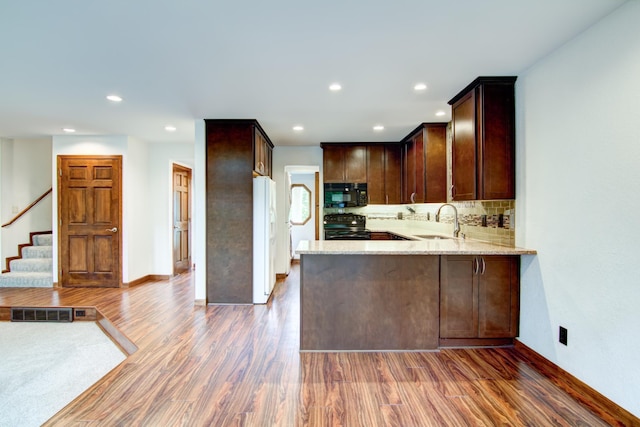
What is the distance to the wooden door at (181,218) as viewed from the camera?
239 inches

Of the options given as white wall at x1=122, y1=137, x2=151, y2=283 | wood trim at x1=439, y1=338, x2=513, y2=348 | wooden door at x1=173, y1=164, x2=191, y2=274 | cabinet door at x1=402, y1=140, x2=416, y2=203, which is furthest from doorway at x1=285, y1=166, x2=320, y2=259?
wood trim at x1=439, y1=338, x2=513, y2=348

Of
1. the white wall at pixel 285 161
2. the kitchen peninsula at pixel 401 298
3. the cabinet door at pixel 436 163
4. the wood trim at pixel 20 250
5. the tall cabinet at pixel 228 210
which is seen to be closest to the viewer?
the kitchen peninsula at pixel 401 298

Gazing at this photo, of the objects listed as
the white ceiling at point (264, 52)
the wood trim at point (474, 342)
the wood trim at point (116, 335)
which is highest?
the white ceiling at point (264, 52)

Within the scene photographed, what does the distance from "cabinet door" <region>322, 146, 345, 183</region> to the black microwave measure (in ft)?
0.41

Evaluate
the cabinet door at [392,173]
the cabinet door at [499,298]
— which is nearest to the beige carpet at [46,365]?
the cabinet door at [499,298]

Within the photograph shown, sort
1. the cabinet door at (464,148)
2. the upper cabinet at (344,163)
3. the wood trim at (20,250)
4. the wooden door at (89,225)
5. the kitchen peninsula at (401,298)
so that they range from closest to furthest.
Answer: the kitchen peninsula at (401,298)
the cabinet door at (464,148)
the wooden door at (89,225)
the wood trim at (20,250)
the upper cabinet at (344,163)

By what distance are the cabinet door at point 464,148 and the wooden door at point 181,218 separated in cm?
491

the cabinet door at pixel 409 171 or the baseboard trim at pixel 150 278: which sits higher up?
the cabinet door at pixel 409 171

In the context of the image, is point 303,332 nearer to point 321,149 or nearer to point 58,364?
point 58,364

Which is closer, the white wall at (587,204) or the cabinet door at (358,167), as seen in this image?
the white wall at (587,204)

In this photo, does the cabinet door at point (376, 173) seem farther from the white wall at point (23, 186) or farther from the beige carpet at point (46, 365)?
the white wall at point (23, 186)

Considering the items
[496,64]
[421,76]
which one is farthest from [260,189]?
[496,64]

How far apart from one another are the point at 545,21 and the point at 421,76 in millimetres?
981

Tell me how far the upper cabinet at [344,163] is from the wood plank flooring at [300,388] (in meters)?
3.02
